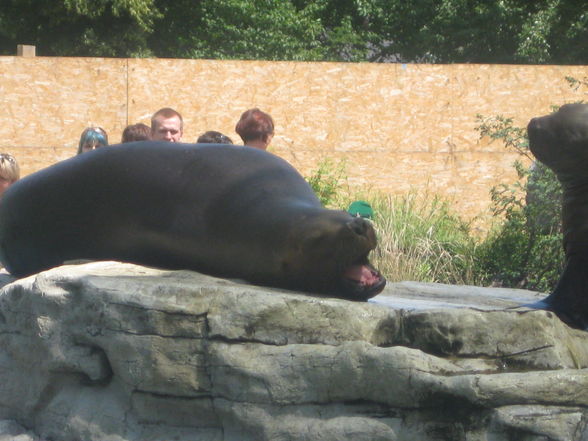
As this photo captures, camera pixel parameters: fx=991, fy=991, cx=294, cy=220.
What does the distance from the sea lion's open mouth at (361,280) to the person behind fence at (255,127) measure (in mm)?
2314

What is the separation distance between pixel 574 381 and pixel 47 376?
6.91 feet

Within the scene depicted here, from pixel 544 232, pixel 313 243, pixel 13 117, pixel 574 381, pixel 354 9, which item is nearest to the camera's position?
pixel 574 381

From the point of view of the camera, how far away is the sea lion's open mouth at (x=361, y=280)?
394 cm

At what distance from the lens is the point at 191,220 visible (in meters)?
4.17

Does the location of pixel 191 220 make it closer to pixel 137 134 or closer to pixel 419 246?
pixel 137 134

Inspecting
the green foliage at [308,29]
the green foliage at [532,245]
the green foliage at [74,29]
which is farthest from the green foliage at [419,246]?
the green foliage at [74,29]

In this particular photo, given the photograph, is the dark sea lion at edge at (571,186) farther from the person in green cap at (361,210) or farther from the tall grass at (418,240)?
the person in green cap at (361,210)

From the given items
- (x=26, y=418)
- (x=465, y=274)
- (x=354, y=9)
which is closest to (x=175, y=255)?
(x=26, y=418)

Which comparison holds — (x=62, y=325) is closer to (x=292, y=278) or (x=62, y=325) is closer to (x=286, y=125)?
(x=292, y=278)

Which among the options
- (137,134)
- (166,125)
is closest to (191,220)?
(166,125)

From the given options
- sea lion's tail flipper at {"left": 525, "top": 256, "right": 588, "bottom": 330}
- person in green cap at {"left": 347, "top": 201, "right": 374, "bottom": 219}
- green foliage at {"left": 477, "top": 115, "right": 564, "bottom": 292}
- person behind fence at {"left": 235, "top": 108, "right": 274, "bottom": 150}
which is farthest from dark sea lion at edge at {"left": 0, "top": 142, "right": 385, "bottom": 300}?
green foliage at {"left": 477, "top": 115, "right": 564, "bottom": 292}

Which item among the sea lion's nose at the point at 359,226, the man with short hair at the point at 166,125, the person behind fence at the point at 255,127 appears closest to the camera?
the sea lion's nose at the point at 359,226

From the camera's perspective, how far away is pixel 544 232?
913 centimetres

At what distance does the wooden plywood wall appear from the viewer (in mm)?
11812
